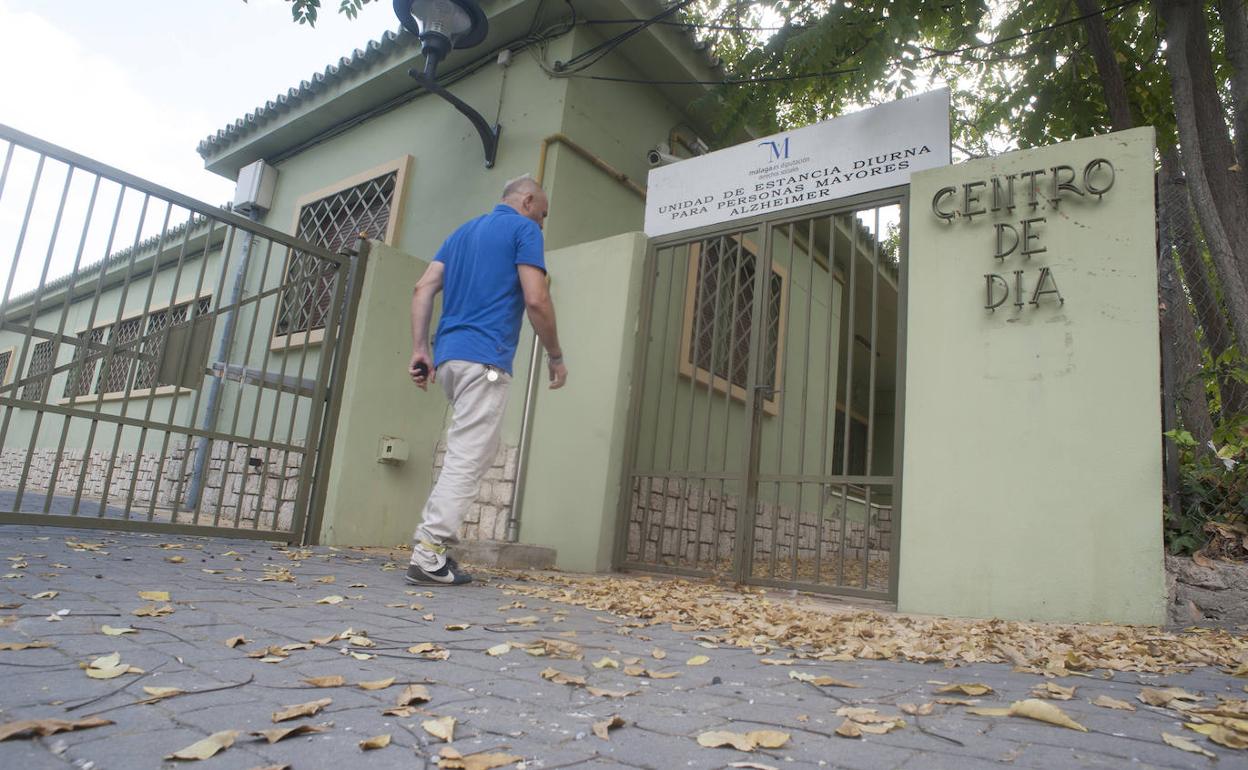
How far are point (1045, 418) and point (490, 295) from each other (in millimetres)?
2598

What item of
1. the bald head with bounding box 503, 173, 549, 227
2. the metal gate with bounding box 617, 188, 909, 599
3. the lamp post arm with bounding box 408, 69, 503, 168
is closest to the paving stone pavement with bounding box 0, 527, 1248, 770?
the metal gate with bounding box 617, 188, 909, 599

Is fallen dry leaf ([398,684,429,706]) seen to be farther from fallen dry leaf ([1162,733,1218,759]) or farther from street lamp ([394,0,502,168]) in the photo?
street lamp ([394,0,502,168])

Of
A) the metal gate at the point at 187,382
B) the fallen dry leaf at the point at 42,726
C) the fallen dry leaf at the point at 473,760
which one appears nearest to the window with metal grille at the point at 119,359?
the metal gate at the point at 187,382

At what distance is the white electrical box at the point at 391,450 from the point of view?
18.1ft

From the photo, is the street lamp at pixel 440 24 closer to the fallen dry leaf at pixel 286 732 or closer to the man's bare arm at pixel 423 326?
the man's bare arm at pixel 423 326

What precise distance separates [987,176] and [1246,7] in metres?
2.66

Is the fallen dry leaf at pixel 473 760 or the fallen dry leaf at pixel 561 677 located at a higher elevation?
the fallen dry leaf at pixel 561 677

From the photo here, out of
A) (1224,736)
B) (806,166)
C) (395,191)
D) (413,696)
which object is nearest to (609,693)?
(413,696)

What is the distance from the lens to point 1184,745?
1.48 metres

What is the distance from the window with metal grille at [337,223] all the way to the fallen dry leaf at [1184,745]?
720cm

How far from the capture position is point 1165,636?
2887mm

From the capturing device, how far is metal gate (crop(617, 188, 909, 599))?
4449mm

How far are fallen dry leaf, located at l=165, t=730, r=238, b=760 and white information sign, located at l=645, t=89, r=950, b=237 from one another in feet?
14.0

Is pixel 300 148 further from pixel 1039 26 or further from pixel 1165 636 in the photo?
pixel 1165 636
